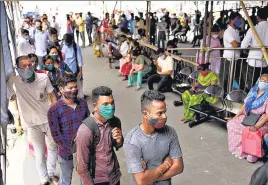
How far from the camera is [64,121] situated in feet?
10.7

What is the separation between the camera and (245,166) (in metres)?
4.61

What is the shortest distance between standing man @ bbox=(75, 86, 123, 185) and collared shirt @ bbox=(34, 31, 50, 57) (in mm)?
6749

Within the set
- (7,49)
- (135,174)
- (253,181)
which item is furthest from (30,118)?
(253,181)

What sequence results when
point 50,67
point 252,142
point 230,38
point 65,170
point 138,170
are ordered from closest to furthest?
1. point 138,170
2. point 65,170
3. point 252,142
4. point 50,67
5. point 230,38

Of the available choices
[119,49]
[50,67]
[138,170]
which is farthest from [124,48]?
[138,170]

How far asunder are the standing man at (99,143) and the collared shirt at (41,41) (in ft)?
22.1

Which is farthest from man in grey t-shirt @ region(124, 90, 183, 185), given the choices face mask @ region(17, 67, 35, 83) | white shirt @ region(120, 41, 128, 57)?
white shirt @ region(120, 41, 128, 57)

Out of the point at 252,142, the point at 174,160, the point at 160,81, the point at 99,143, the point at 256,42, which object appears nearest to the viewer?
the point at 174,160

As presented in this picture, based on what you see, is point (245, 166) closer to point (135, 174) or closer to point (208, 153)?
point (208, 153)

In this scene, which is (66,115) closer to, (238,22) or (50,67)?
(50,67)

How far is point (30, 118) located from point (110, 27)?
11.0m

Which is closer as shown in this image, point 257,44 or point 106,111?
point 106,111

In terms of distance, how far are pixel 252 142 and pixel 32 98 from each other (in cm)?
311

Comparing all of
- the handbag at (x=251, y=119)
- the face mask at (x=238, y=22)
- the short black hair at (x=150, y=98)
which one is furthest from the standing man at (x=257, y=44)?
the face mask at (x=238, y=22)
